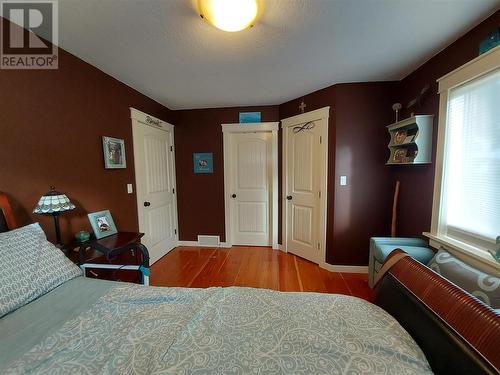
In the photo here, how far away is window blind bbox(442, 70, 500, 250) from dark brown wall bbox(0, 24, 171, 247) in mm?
3196

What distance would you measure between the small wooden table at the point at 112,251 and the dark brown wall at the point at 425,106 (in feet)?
8.45

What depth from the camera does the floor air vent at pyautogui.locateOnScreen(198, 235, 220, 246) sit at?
3.55m

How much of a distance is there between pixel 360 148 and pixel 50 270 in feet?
9.67

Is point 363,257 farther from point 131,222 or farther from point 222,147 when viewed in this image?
point 131,222

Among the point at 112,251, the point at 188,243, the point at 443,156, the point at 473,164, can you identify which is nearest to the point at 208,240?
the point at 188,243

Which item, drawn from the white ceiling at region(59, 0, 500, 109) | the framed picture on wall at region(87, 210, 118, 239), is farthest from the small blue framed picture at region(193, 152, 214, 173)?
the framed picture on wall at region(87, 210, 118, 239)

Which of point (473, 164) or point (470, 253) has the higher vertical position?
point (473, 164)

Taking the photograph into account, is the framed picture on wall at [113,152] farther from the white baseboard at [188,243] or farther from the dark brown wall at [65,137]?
the white baseboard at [188,243]

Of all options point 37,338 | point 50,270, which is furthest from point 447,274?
point 50,270

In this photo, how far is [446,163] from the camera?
1758mm

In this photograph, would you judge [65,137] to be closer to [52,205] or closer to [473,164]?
[52,205]

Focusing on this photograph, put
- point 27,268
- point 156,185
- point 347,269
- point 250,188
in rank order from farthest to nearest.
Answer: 1. point 250,188
2. point 156,185
3. point 347,269
4. point 27,268

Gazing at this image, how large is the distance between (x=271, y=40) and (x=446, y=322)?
195cm

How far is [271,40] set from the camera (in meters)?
1.62
